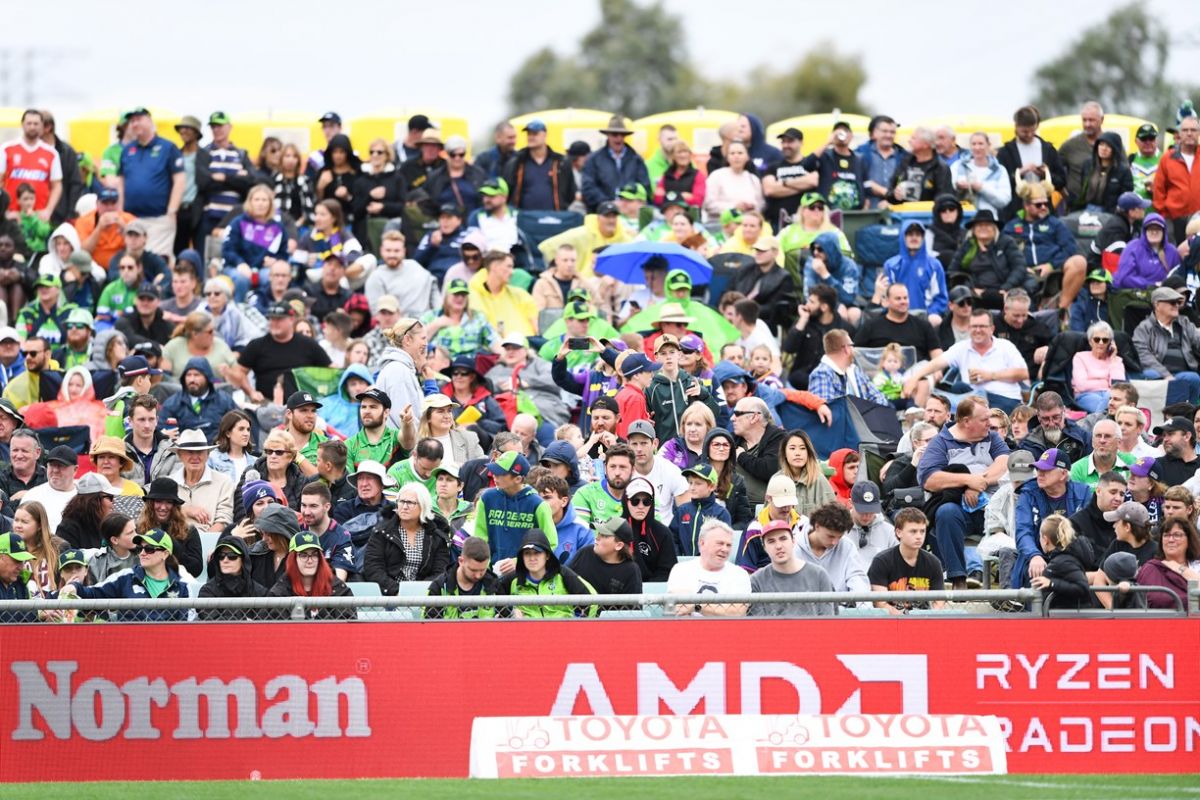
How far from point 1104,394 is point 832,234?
3.50 meters

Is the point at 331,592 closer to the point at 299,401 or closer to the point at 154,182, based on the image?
the point at 299,401

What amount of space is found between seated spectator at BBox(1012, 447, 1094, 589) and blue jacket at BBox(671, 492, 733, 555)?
196cm

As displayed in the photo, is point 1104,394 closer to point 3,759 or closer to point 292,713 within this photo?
point 292,713

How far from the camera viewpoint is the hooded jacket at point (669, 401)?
1536 cm

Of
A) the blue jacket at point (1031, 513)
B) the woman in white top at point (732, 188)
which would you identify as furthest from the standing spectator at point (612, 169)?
the blue jacket at point (1031, 513)

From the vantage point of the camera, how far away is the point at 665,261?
1880 cm

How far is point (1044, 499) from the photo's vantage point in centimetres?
1372

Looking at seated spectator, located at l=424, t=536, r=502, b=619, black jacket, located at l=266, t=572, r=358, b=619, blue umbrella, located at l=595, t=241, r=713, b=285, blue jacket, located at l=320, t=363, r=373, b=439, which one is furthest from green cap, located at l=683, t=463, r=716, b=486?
blue umbrella, located at l=595, t=241, r=713, b=285

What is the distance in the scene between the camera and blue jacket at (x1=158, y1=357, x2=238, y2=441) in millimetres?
15992

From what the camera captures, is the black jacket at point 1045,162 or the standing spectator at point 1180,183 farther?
the black jacket at point 1045,162

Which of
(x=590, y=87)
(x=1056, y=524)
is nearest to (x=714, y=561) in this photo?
(x=1056, y=524)

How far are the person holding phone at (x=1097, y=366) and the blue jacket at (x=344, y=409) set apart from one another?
610cm

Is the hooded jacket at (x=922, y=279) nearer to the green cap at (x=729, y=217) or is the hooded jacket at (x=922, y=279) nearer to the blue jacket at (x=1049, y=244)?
the blue jacket at (x=1049, y=244)

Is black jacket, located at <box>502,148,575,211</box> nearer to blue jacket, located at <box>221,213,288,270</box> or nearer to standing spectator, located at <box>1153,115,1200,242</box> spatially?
blue jacket, located at <box>221,213,288,270</box>
